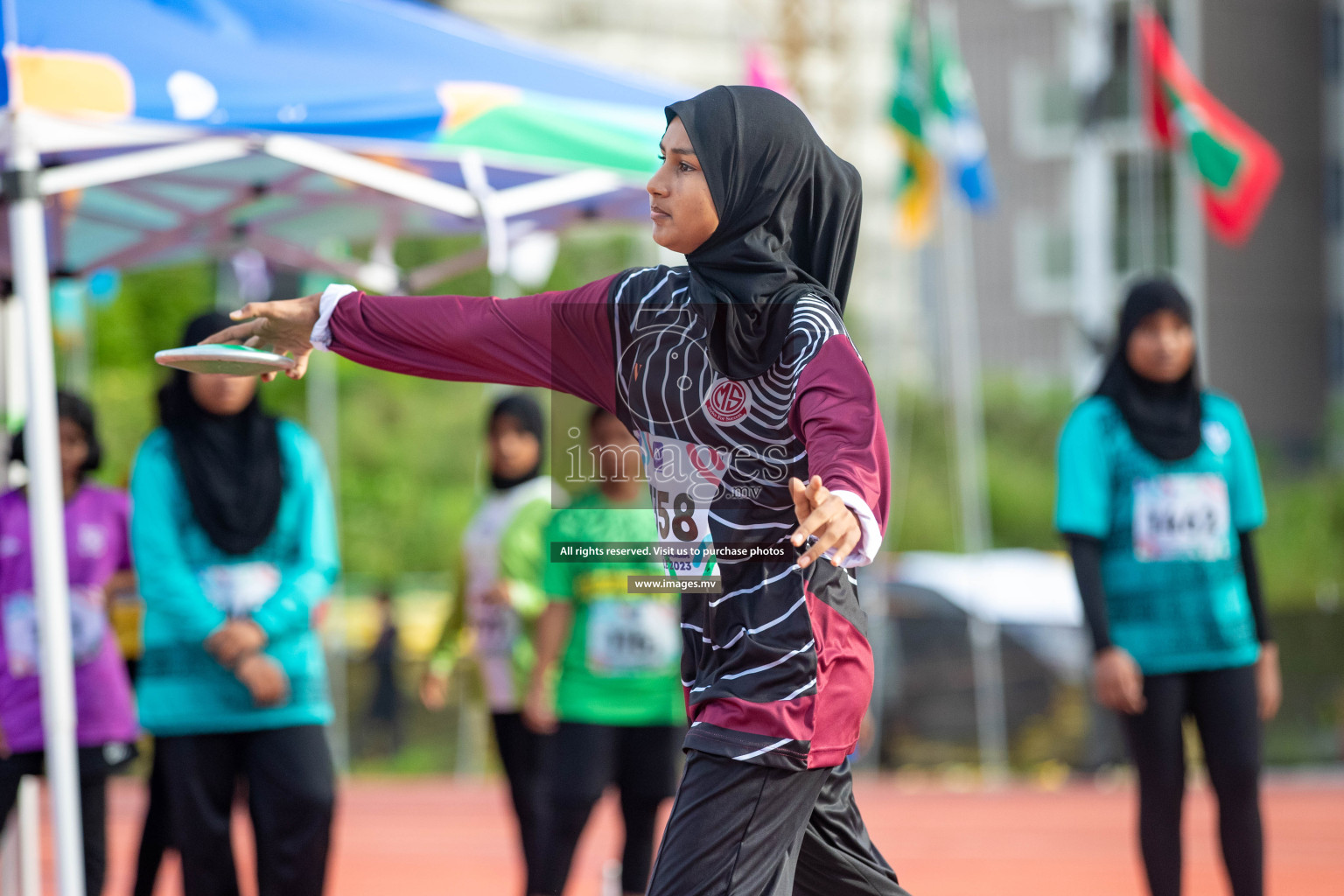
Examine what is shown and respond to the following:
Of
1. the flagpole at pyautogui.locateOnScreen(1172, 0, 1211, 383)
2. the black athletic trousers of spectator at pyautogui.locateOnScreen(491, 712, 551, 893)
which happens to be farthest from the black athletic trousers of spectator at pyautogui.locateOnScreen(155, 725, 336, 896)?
the flagpole at pyautogui.locateOnScreen(1172, 0, 1211, 383)

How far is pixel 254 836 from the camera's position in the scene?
4.29 metres

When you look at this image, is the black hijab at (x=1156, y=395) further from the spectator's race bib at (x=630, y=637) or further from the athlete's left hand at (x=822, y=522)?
→ the athlete's left hand at (x=822, y=522)

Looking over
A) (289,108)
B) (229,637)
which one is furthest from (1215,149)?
(229,637)

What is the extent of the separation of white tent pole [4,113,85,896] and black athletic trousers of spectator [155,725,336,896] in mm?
284

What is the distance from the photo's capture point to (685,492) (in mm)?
2861

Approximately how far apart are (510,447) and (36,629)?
1.91m

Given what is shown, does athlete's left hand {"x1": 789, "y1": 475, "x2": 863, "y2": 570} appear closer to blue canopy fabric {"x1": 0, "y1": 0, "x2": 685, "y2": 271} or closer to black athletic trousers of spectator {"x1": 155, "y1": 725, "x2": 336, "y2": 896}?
black athletic trousers of spectator {"x1": 155, "y1": 725, "x2": 336, "y2": 896}

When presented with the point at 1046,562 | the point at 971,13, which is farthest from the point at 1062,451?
the point at 971,13

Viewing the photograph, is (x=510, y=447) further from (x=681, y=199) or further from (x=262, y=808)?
(x=681, y=199)

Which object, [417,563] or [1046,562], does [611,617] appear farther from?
[417,563]

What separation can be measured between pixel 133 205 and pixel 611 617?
2.56 meters

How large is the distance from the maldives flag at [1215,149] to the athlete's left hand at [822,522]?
833 centimetres

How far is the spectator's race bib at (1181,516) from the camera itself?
475 centimetres

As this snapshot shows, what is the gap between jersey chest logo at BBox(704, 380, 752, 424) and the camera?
2.74m
